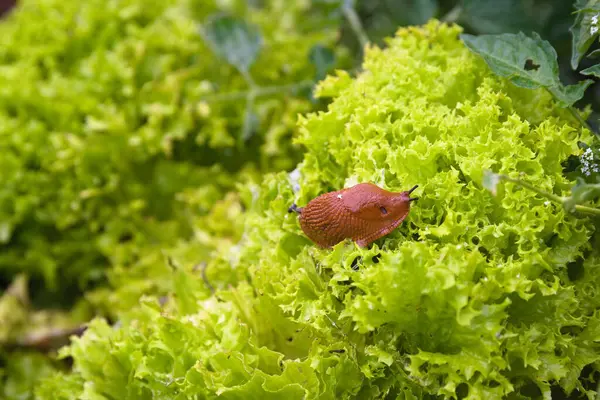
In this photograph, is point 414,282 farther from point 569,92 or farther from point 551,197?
point 569,92

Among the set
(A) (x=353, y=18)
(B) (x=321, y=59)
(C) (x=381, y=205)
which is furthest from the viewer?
(A) (x=353, y=18)

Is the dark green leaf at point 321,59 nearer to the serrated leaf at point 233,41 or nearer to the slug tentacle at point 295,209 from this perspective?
the serrated leaf at point 233,41

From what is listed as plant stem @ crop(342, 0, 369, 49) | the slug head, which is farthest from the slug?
plant stem @ crop(342, 0, 369, 49)

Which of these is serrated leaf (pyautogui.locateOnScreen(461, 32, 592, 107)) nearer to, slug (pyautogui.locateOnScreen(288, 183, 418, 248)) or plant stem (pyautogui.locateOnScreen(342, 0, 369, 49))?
slug (pyautogui.locateOnScreen(288, 183, 418, 248))

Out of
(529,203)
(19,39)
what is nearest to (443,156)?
(529,203)

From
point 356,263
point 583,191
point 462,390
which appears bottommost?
point 462,390

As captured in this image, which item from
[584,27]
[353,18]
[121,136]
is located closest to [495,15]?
[353,18]
